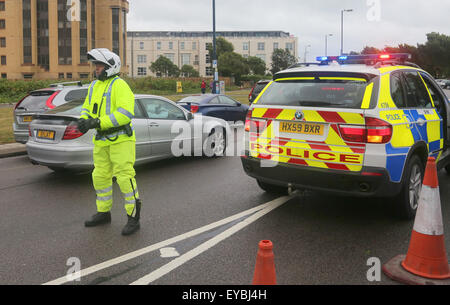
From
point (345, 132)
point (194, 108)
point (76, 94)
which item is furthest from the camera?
point (194, 108)

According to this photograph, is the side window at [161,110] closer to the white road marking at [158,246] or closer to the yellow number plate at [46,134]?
the yellow number plate at [46,134]

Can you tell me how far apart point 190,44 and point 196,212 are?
128913mm

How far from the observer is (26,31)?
74.2 metres

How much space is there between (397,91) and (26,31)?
259 ft

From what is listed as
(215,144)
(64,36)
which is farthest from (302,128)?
(64,36)

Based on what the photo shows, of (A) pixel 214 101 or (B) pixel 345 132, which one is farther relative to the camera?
(A) pixel 214 101

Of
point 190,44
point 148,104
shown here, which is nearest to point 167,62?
point 190,44

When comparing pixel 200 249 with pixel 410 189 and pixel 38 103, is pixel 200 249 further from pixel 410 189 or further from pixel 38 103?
pixel 38 103

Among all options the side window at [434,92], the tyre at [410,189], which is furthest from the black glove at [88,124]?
the side window at [434,92]

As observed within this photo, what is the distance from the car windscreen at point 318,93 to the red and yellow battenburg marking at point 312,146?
133 millimetres

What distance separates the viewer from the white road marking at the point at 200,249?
368cm

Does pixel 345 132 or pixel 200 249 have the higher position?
pixel 345 132

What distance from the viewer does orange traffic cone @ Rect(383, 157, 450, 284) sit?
3566 millimetres

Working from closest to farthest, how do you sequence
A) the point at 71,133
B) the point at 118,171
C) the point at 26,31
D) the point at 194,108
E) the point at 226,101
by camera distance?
the point at 118,171 < the point at 71,133 < the point at 194,108 < the point at 226,101 < the point at 26,31
